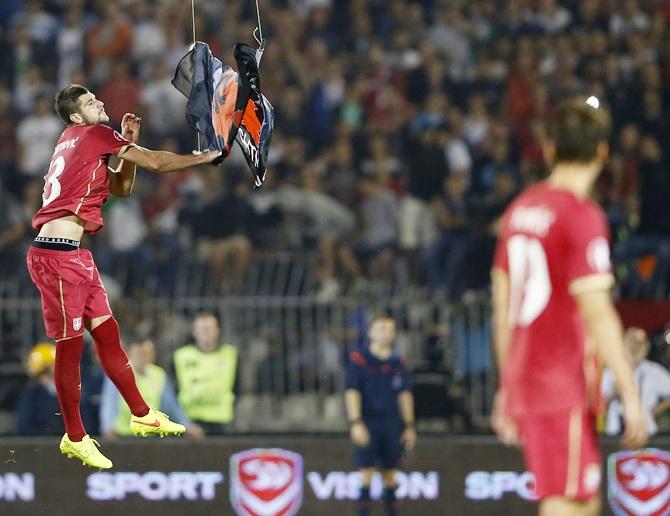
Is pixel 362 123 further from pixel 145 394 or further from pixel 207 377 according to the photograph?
pixel 145 394

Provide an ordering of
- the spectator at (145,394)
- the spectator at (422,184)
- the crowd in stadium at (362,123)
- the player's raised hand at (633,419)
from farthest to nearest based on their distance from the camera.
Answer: the spectator at (422,184) < the crowd in stadium at (362,123) < the spectator at (145,394) < the player's raised hand at (633,419)

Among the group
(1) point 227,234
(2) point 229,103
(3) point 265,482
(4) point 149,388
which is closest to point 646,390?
(3) point 265,482

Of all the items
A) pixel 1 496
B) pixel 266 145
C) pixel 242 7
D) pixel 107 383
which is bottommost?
pixel 1 496

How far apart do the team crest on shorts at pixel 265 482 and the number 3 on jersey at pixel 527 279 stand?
21.2 ft

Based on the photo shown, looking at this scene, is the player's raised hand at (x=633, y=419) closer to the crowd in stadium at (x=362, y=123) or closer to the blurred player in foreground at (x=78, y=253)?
the blurred player in foreground at (x=78, y=253)

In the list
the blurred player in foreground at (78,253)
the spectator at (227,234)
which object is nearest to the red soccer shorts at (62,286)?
the blurred player in foreground at (78,253)

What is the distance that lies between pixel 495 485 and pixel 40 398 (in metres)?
4.09

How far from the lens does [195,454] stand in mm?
12531

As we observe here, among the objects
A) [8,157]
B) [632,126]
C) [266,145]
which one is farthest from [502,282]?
[8,157]

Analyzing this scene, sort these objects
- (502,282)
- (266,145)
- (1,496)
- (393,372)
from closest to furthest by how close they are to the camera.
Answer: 1. (502,282)
2. (266,145)
3. (1,496)
4. (393,372)

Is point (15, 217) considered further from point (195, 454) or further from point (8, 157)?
point (195, 454)

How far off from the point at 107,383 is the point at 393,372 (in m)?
2.51

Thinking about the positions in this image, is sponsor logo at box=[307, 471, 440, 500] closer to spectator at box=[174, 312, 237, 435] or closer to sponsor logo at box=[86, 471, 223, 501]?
sponsor logo at box=[86, 471, 223, 501]

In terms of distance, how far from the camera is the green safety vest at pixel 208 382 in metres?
13.5
